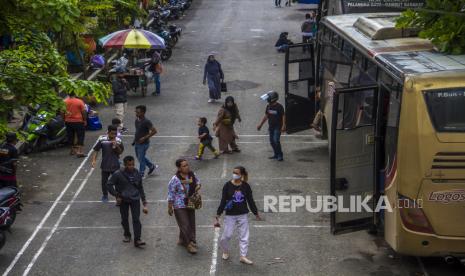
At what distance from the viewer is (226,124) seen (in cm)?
1962

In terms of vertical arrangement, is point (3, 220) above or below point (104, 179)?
above

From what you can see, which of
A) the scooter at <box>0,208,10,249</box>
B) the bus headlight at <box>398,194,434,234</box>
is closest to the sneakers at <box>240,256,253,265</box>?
the bus headlight at <box>398,194,434,234</box>

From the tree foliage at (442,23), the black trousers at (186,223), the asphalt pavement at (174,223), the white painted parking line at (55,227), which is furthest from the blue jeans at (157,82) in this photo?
the tree foliage at (442,23)

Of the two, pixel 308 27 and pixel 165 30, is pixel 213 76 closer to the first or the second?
pixel 308 27

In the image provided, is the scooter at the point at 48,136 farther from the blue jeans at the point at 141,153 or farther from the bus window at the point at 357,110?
the bus window at the point at 357,110

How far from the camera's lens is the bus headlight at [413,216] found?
11250 millimetres

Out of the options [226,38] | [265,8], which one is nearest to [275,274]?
[226,38]

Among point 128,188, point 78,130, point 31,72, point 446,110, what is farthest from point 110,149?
point 446,110

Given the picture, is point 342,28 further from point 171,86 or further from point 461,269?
point 171,86

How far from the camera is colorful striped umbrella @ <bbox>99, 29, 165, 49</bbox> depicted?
25.4 metres

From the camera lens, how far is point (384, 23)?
581 inches

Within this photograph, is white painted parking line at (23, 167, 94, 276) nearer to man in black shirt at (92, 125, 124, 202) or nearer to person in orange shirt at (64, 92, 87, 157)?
man in black shirt at (92, 125, 124, 202)

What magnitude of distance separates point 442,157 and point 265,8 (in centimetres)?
4198

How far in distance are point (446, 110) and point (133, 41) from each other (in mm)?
15857
